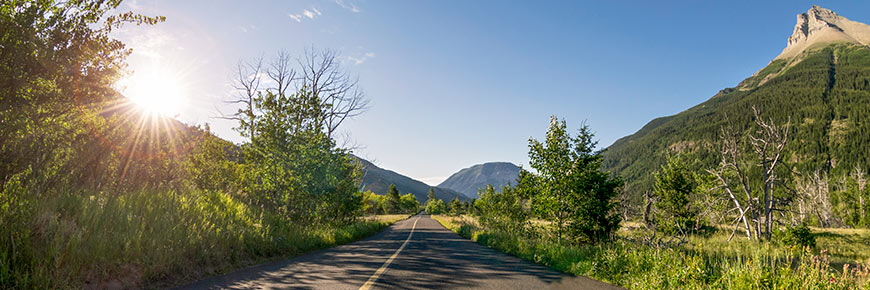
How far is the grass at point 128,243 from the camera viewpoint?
4.75m

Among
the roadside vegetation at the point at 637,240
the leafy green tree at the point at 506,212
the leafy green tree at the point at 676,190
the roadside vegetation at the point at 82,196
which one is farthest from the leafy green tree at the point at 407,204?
the roadside vegetation at the point at 82,196

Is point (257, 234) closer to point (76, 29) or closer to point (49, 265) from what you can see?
Answer: point (49, 265)

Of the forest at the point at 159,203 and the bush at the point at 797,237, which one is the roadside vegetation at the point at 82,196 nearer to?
the forest at the point at 159,203

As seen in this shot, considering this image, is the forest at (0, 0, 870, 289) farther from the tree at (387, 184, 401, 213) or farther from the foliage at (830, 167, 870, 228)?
the tree at (387, 184, 401, 213)

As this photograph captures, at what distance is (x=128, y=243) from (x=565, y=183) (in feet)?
42.5

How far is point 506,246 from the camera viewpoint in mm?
14016

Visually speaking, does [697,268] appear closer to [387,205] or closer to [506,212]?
[506,212]

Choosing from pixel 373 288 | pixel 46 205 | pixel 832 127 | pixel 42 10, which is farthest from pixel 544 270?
pixel 832 127

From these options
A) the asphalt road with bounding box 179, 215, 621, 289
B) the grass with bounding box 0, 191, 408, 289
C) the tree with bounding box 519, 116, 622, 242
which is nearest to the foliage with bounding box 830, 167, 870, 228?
the tree with bounding box 519, 116, 622, 242

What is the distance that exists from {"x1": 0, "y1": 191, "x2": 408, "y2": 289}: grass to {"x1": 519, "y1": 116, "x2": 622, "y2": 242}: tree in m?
9.84

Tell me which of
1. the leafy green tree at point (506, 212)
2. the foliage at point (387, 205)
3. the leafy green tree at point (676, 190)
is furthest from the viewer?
the foliage at point (387, 205)

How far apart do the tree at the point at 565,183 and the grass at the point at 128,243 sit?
388 inches

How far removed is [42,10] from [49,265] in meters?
4.17

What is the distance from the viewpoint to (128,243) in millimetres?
5992
